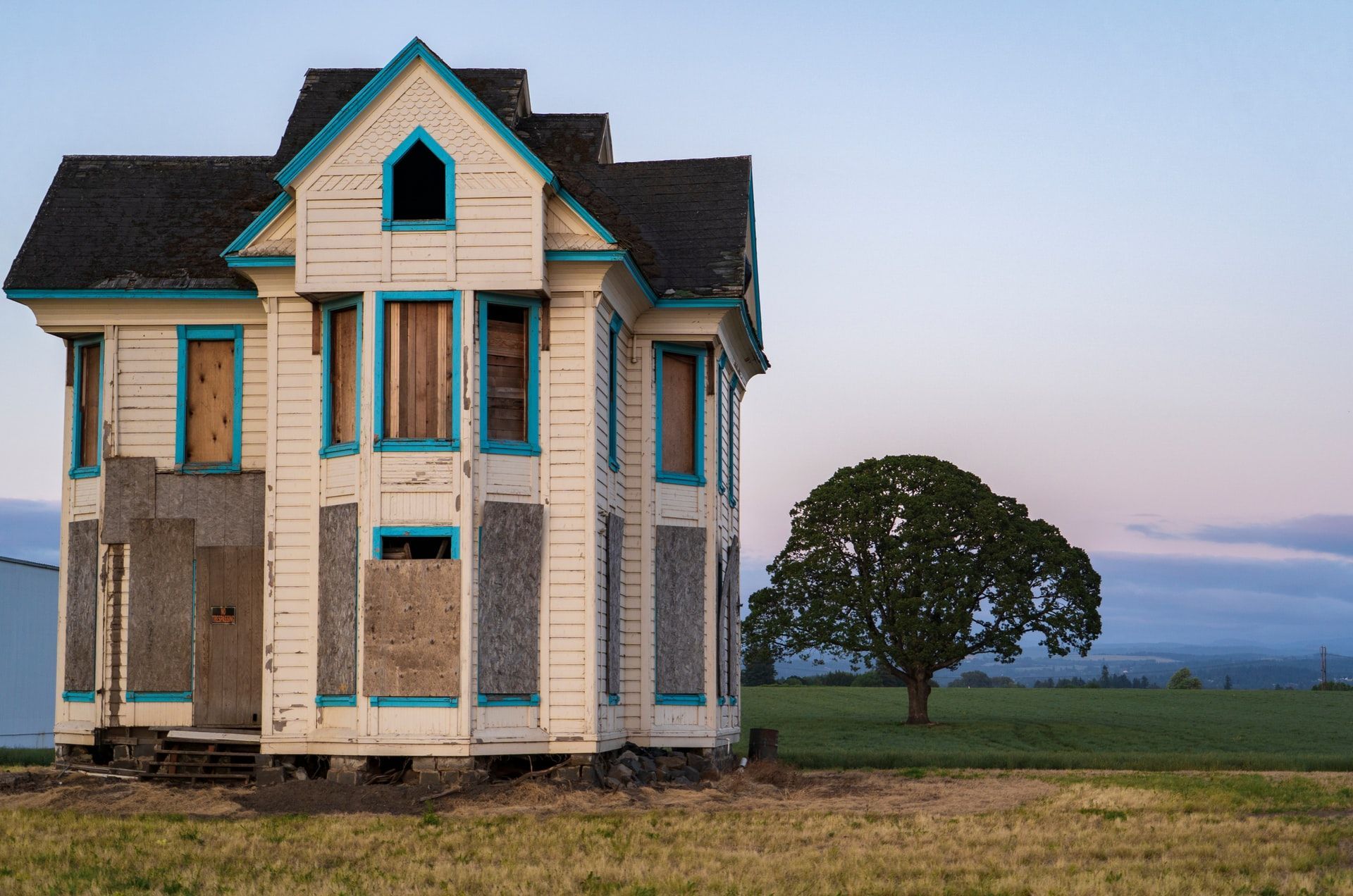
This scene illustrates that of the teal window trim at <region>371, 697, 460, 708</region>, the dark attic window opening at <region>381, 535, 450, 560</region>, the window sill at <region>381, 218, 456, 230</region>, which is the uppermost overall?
the window sill at <region>381, 218, 456, 230</region>

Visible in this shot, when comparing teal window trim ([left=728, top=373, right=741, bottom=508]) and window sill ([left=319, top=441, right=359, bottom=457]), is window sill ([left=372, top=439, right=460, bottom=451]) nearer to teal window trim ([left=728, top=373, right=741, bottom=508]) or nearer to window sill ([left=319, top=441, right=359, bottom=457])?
window sill ([left=319, top=441, right=359, bottom=457])

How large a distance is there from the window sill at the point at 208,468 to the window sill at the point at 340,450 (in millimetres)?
2791

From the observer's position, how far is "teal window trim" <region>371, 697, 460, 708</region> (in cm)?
2088

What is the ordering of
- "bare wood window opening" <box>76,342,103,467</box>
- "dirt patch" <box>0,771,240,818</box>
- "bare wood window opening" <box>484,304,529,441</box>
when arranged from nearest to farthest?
"dirt patch" <box>0,771,240,818</box>
"bare wood window opening" <box>484,304,529,441</box>
"bare wood window opening" <box>76,342,103,467</box>

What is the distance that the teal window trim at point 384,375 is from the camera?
2130cm

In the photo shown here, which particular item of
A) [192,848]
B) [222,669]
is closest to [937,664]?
[222,669]

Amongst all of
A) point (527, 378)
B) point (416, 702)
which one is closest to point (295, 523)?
point (416, 702)

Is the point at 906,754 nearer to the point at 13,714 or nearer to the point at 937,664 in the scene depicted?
the point at 937,664

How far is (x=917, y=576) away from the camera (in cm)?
5494

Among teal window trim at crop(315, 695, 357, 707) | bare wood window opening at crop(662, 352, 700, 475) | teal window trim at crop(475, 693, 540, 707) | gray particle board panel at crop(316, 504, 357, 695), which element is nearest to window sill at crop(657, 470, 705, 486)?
bare wood window opening at crop(662, 352, 700, 475)

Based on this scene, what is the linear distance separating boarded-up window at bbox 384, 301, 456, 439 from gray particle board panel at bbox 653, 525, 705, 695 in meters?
4.80

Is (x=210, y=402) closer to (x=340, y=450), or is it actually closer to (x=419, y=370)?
(x=340, y=450)

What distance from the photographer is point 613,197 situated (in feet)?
88.3

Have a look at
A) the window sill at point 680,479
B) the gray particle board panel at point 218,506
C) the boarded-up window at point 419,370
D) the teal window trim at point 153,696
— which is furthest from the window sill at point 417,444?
the teal window trim at point 153,696
